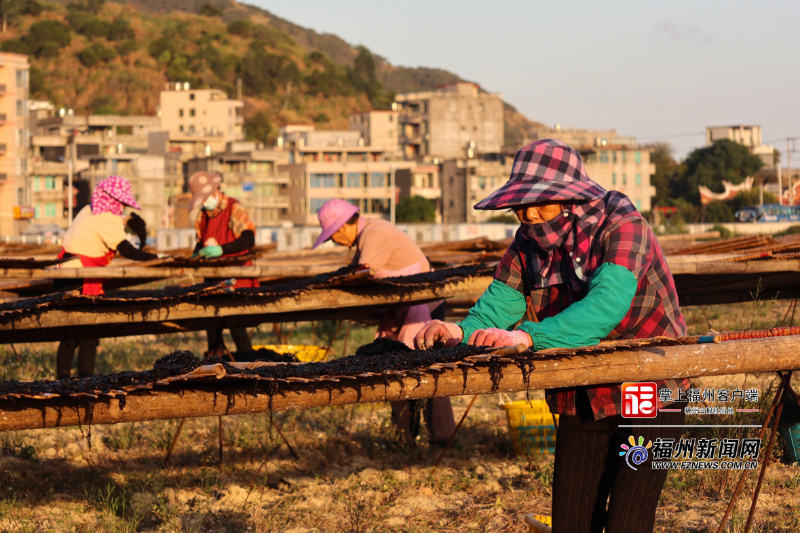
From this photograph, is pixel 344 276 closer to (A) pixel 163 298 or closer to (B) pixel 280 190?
(A) pixel 163 298

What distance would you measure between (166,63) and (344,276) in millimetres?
111960

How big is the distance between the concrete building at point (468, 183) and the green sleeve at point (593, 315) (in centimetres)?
6471

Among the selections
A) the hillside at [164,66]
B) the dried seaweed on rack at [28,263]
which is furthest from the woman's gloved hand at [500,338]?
the hillside at [164,66]

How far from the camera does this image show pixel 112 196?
24.7ft

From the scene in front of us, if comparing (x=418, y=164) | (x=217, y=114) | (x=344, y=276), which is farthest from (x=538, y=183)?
(x=217, y=114)

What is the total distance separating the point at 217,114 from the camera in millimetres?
83062

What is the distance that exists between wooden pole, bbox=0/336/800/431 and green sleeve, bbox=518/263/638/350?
152mm

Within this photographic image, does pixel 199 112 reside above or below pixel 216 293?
above

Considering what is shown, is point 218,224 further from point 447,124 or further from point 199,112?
point 199,112

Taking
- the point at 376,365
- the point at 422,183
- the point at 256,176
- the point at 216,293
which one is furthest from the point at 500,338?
the point at 422,183

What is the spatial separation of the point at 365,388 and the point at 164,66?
374ft

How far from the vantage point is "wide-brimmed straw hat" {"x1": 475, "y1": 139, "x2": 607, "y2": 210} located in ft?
10.6

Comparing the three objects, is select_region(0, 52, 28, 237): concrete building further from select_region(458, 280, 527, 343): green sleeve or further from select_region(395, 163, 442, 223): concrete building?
select_region(458, 280, 527, 343): green sleeve

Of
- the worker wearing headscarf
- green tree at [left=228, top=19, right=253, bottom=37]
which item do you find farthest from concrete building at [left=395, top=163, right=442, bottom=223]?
the worker wearing headscarf
